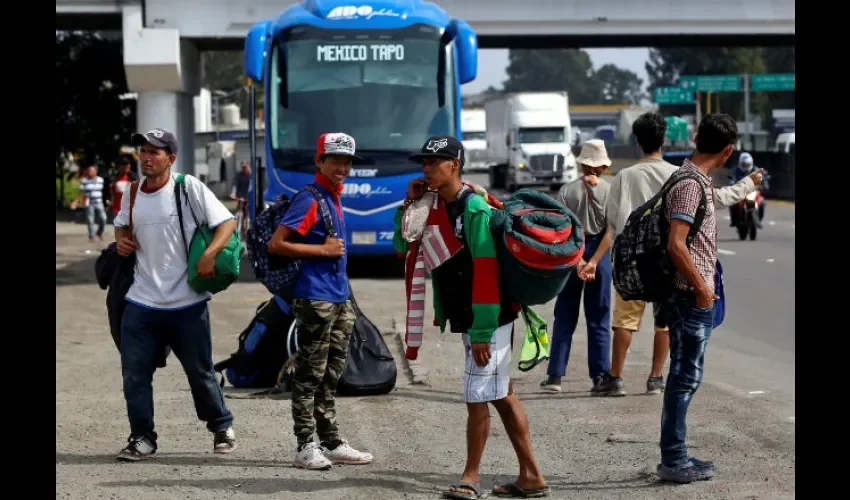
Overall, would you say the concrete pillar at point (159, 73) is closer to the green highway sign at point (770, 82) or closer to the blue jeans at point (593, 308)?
the blue jeans at point (593, 308)

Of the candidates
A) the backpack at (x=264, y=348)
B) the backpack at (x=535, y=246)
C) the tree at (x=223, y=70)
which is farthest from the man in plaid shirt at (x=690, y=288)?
the tree at (x=223, y=70)

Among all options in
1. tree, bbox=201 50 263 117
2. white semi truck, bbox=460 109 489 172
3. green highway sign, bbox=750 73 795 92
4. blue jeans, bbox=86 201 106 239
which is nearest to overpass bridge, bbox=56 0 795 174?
blue jeans, bbox=86 201 106 239

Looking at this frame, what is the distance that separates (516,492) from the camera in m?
7.29

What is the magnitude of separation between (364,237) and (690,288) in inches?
527

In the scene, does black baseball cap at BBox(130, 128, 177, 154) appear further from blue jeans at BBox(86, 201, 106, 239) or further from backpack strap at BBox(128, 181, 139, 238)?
blue jeans at BBox(86, 201, 106, 239)

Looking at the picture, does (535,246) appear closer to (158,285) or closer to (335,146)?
(335,146)

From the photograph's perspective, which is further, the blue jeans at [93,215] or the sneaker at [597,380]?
the blue jeans at [93,215]

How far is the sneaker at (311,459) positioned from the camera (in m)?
7.88

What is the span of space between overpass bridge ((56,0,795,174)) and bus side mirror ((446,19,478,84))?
1266 centimetres

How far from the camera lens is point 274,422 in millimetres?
9453

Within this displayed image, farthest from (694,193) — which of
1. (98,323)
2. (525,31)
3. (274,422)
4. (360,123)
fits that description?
(525,31)

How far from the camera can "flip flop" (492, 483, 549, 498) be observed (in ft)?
23.8

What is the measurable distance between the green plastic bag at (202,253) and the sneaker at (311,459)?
3.14 feet
